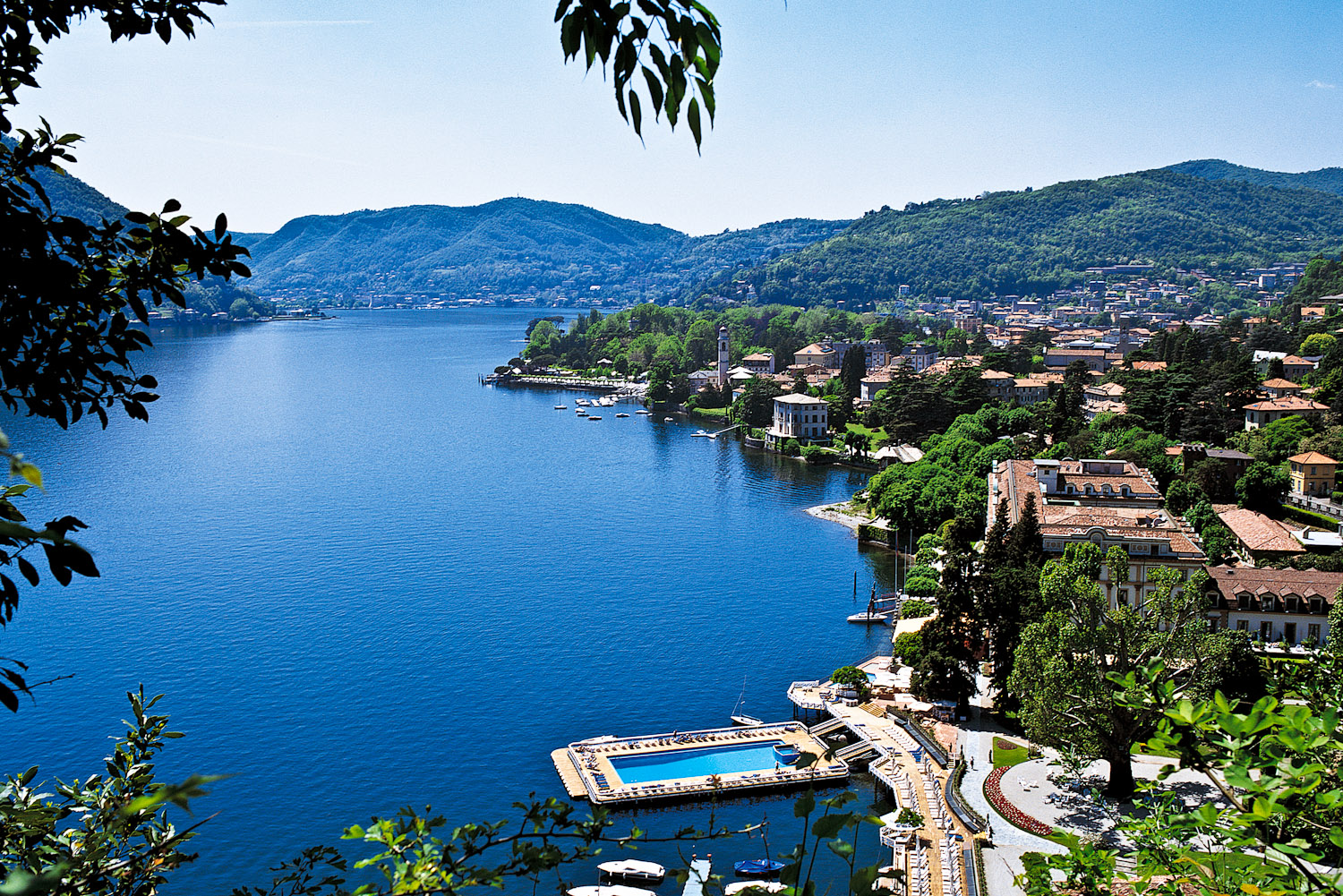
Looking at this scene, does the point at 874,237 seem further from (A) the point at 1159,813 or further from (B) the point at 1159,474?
(A) the point at 1159,813

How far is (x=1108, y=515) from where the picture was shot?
18406 millimetres

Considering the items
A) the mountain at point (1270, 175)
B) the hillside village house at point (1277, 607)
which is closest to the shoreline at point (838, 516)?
the hillside village house at point (1277, 607)

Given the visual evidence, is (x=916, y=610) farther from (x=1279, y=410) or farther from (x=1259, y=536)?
(x=1279, y=410)

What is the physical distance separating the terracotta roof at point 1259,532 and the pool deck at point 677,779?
1069cm

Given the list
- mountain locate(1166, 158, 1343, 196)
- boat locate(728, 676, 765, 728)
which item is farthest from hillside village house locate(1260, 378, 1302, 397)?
mountain locate(1166, 158, 1343, 196)

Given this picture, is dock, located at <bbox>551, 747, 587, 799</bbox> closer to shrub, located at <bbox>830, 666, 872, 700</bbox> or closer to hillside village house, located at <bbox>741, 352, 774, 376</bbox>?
shrub, located at <bbox>830, 666, 872, 700</bbox>

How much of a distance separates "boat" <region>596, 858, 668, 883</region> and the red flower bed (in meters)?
4.06

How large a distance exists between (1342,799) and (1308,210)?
465 ft

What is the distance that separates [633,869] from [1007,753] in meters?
5.34

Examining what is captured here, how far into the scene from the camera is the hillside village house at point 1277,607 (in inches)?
634

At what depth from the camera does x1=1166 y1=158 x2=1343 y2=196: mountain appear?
162000 millimetres

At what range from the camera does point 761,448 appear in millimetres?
41875

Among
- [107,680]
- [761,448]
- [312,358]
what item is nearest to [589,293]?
[312,358]

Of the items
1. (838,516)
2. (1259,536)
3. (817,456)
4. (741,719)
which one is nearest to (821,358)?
(817,456)
